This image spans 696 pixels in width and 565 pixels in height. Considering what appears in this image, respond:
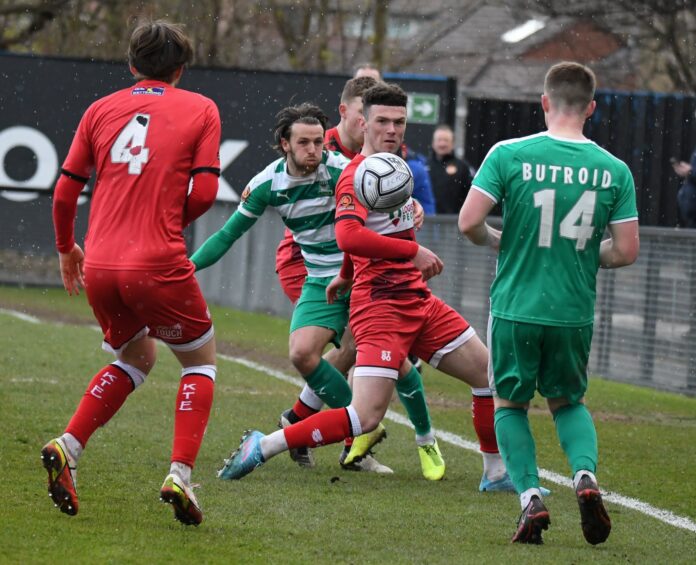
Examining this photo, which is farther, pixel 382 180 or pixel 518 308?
pixel 382 180

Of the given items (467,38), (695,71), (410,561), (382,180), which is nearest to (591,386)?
(382,180)

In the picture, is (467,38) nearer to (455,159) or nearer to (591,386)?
(455,159)

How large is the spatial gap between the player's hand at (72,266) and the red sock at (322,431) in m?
1.33

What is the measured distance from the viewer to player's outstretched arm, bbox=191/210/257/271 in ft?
24.5

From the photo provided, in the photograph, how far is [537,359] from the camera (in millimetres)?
6012

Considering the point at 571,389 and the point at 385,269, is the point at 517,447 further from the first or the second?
the point at 385,269

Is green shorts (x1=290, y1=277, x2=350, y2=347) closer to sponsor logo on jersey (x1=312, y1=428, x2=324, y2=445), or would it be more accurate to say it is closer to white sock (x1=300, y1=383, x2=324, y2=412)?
white sock (x1=300, y1=383, x2=324, y2=412)

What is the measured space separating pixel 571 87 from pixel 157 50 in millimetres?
1701

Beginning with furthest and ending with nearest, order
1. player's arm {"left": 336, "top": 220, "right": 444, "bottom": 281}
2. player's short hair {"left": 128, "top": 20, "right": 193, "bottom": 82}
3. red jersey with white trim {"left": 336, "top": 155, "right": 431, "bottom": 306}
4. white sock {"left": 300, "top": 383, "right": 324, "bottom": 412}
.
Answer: white sock {"left": 300, "top": 383, "right": 324, "bottom": 412} → red jersey with white trim {"left": 336, "top": 155, "right": 431, "bottom": 306} → player's arm {"left": 336, "top": 220, "right": 444, "bottom": 281} → player's short hair {"left": 128, "top": 20, "right": 193, "bottom": 82}

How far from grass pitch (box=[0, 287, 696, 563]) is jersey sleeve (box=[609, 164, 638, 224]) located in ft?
4.47

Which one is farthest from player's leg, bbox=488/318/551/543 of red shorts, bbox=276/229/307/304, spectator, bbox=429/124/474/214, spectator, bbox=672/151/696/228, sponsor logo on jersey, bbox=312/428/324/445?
spectator, bbox=429/124/474/214

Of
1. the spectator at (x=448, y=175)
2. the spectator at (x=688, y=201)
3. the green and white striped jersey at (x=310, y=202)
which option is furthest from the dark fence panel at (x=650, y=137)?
the green and white striped jersey at (x=310, y=202)

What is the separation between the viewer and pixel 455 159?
17.0 m

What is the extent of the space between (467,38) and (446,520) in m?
50.4
